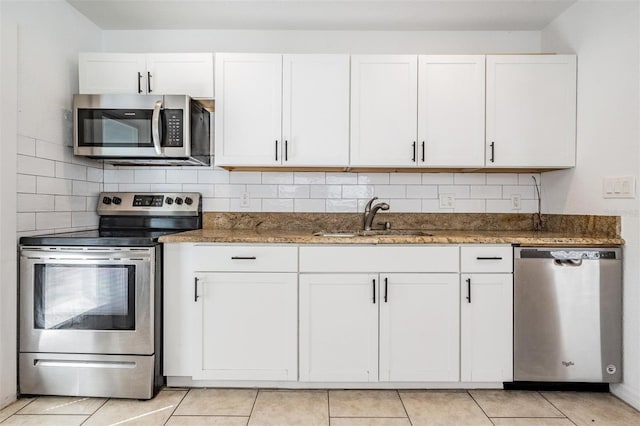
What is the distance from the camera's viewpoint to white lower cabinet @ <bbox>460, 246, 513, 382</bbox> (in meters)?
2.18

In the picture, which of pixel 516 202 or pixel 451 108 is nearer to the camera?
pixel 451 108

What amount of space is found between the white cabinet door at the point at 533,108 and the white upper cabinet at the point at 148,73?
1.74 metres

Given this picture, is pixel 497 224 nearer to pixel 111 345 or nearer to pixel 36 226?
pixel 111 345

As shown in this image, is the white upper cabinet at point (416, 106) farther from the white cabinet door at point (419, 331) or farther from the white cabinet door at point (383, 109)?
the white cabinet door at point (419, 331)

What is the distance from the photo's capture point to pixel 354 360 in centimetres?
220

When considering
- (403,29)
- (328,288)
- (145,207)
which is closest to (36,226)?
(145,207)

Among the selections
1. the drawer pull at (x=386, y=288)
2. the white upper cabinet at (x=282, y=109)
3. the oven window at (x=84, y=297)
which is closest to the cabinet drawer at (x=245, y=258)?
the oven window at (x=84, y=297)

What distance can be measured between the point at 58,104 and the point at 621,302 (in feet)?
10.9

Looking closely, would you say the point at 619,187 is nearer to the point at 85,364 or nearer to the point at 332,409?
the point at 332,409

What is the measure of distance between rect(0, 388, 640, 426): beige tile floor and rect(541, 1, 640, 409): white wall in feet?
1.23

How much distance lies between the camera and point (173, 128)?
2355 mm

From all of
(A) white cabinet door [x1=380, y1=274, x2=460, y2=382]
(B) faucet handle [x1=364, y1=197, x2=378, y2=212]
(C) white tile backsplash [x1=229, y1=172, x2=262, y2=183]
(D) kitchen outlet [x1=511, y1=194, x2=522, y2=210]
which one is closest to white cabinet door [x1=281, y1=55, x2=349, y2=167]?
(B) faucet handle [x1=364, y1=197, x2=378, y2=212]

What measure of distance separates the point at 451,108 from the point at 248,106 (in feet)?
4.07


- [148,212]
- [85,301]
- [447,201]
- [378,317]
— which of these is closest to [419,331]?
[378,317]
